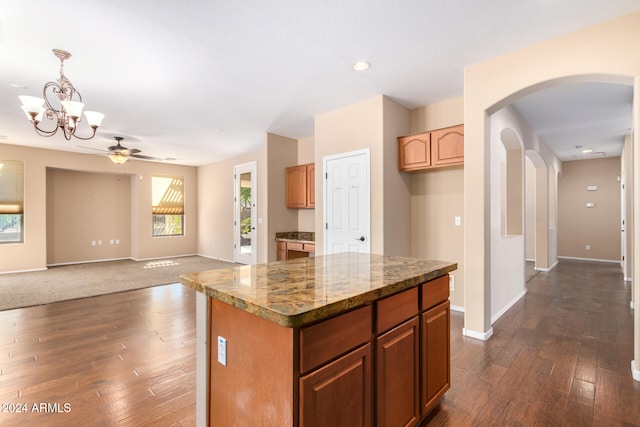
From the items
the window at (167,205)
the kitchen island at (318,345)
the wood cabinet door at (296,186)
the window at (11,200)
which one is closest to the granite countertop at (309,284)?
the kitchen island at (318,345)

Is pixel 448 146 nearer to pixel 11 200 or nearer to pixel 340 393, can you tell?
pixel 340 393

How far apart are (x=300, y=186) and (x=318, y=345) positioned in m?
4.51

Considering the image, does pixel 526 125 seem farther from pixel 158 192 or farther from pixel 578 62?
pixel 158 192

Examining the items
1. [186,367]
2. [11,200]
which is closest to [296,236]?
[186,367]

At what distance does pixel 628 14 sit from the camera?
7.56 ft

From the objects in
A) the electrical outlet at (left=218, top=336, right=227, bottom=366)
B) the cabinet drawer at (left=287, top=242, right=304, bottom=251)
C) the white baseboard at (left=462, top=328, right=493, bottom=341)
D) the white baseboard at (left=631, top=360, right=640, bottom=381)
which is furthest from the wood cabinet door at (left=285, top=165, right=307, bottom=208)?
the white baseboard at (left=631, top=360, right=640, bottom=381)

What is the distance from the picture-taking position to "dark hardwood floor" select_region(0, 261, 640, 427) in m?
1.97

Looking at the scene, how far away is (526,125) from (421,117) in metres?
1.93

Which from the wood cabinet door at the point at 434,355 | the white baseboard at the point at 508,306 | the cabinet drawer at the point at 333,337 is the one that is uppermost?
the cabinet drawer at the point at 333,337

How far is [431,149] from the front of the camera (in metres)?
3.78

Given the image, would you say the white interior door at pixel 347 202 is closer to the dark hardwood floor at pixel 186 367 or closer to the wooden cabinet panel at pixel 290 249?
the wooden cabinet panel at pixel 290 249

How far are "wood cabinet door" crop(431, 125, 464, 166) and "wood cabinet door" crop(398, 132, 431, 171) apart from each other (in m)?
0.08

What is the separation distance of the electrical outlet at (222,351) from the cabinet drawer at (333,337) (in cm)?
47

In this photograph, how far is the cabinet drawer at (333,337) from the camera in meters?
1.13
